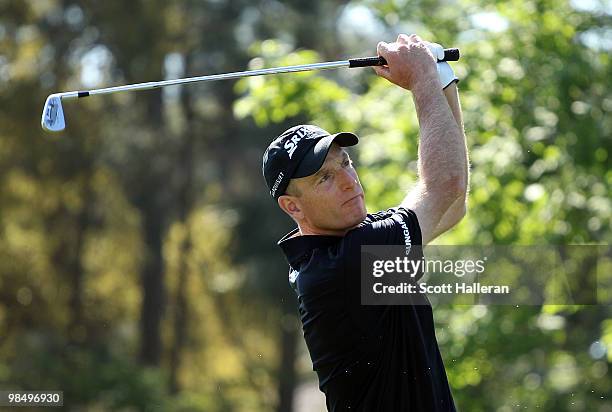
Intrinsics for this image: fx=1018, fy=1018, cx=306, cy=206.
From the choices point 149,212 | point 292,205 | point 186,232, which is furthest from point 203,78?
point 186,232

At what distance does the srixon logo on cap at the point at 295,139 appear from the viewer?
2.98m

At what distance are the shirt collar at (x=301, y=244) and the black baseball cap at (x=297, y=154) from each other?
14cm

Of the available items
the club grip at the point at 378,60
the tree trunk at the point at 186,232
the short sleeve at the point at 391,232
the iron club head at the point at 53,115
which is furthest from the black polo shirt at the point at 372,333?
the tree trunk at the point at 186,232

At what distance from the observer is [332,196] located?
2.94 m

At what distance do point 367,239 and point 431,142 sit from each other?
13.0 inches

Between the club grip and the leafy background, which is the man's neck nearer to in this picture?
the club grip

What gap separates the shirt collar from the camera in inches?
117

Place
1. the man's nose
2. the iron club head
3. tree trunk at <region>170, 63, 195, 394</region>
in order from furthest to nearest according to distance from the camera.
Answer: tree trunk at <region>170, 63, 195, 394</region> → the iron club head → the man's nose

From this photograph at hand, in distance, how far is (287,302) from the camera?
20.6 meters

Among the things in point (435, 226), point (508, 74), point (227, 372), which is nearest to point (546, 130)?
point (508, 74)

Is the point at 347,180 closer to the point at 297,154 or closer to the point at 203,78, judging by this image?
the point at 297,154

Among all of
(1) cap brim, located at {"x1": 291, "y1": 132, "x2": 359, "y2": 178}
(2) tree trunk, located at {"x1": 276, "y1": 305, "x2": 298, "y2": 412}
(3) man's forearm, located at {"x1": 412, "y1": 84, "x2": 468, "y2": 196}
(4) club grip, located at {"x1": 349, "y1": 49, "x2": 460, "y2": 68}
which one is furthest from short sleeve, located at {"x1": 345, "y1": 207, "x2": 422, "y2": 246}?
(2) tree trunk, located at {"x1": 276, "y1": 305, "x2": 298, "y2": 412}

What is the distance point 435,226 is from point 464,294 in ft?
15.6

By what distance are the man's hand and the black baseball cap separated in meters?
0.23
